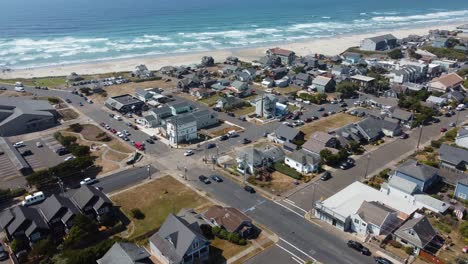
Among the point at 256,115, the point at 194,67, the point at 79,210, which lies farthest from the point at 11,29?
the point at 79,210

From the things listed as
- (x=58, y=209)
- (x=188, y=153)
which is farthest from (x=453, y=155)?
(x=58, y=209)

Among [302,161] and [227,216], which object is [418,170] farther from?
[227,216]

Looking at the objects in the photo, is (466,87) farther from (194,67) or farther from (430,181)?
(194,67)

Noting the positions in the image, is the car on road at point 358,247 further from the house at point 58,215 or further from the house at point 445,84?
the house at point 445,84

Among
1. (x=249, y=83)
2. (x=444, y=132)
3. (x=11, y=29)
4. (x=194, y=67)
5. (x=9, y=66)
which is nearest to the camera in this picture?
(x=444, y=132)

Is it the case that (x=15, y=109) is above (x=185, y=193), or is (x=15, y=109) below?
above

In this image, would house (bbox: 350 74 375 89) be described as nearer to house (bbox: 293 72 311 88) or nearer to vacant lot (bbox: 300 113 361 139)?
house (bbox: 293 72 311 88)
